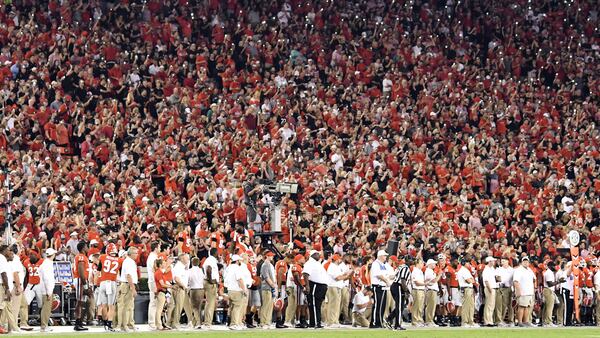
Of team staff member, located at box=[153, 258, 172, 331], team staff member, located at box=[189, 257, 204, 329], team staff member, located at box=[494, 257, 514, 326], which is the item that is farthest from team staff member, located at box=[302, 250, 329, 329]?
team staff member, located at box=[494, 257, 514, 326]

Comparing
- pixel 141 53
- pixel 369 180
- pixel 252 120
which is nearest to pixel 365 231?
pixel 369 180

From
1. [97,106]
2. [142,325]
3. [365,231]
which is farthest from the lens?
[97,106]

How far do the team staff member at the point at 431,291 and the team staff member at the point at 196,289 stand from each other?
4.94 m

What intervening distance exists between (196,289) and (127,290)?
171 cm

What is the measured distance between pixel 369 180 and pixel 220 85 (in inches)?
230

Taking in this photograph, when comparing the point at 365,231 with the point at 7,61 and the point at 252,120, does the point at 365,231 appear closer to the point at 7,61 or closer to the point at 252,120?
the point at 252,120

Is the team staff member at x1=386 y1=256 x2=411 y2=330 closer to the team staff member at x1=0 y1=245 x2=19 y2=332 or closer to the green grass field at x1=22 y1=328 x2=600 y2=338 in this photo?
the green grass field at x1=22 y1=328 x2=600 y2=338

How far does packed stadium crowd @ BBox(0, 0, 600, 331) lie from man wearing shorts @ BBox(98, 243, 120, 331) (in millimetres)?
42

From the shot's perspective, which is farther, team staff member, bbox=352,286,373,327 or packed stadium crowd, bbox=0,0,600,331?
team staff member, bbox=352,286,373,327

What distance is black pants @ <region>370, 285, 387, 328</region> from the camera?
30.1m

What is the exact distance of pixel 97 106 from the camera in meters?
38.6

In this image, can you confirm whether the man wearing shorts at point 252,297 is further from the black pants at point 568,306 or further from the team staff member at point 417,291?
the black pants at point 568,306

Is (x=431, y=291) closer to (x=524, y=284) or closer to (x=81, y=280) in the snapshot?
(x=524, y=284)

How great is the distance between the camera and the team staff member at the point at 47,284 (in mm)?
28094
